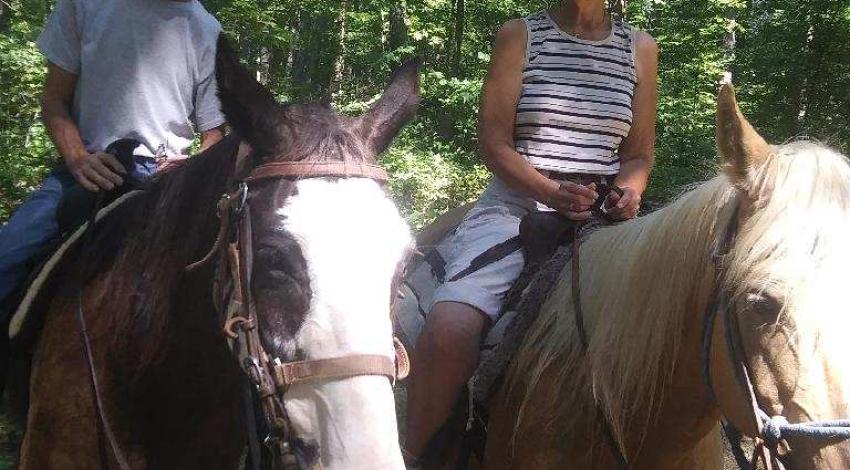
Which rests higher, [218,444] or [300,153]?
[300,153]

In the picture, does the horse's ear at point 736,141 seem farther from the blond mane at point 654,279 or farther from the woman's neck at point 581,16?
the woman's neck at point 581,16

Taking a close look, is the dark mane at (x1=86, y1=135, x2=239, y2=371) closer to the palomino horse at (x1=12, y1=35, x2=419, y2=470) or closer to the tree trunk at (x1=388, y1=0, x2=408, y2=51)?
the palomino horse at (x1=12, y1=35, x2=419, y2=470)

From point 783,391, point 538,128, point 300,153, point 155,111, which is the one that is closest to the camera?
point 783,391

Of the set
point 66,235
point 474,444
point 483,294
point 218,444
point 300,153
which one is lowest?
point 474,444

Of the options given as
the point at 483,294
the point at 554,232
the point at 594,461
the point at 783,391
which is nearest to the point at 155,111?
the point at 483,294

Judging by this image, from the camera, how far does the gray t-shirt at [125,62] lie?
2.87 meters

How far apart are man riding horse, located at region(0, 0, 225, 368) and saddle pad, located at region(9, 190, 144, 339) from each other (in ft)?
0.47

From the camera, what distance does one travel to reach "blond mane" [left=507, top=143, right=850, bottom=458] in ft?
6.31

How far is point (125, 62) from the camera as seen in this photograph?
2.89 meters

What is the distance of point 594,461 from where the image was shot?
2629 mm

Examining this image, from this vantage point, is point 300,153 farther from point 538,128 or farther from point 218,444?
point 538,128

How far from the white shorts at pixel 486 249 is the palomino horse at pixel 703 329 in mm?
250

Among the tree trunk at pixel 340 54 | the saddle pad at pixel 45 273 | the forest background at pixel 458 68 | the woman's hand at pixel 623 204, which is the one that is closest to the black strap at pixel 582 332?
the woman's hand at pixel 623 204

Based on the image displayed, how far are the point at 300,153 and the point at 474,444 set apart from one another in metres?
1.65
